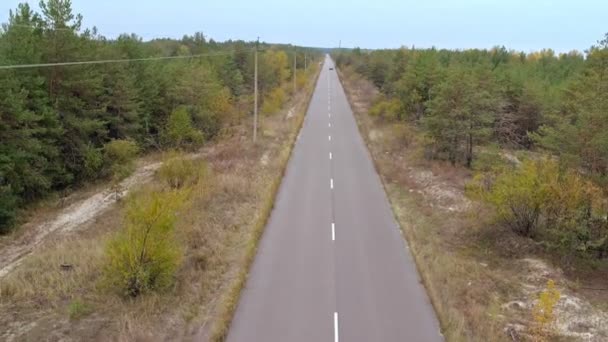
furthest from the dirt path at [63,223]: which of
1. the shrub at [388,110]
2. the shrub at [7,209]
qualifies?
the shrub at [388,110]

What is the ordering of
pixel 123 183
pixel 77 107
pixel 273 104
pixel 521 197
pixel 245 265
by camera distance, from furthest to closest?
pixel 273 104, pixel 123 183, pixel 77 107, pixel 521 197, pixel 245 265

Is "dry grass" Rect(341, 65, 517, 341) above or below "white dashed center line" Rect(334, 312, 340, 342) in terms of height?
above

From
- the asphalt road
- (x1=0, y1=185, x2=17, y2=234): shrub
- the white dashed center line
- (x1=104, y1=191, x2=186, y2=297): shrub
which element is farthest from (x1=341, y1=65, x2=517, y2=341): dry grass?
(x1=0, y1=185, x2=17, y2=234): shrub

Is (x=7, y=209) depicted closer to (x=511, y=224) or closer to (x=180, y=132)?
(x=180, y=132)

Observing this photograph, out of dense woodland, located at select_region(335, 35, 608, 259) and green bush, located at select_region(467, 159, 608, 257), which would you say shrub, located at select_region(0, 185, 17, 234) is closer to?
dense woodland, located at select_region(335, 35, 608, 259)

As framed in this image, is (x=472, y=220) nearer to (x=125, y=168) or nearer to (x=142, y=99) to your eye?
(x=125, y=168)

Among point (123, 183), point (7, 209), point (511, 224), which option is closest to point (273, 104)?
point (123, 183)
